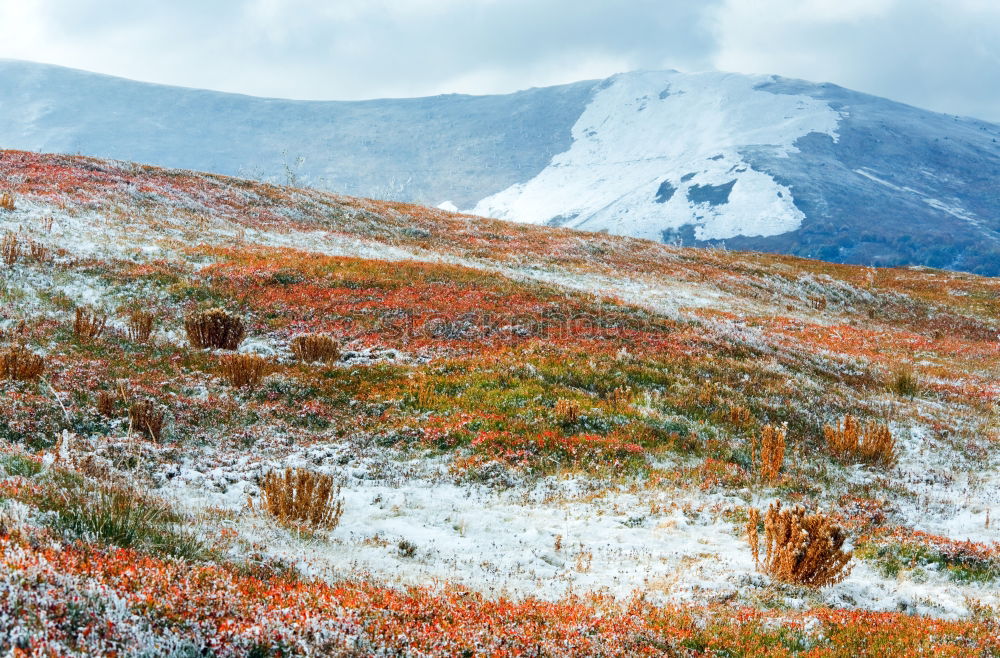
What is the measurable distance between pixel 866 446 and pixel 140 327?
60.9 ft

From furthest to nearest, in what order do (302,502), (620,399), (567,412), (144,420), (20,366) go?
1. (620,399)
2. (567,412)
3. (20,366)
4. (144,420)
5. (302,502)

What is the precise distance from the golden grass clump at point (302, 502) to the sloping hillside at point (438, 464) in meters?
0.10

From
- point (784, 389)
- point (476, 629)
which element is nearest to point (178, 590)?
point (476, 629)

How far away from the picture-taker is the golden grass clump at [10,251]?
2016 cm

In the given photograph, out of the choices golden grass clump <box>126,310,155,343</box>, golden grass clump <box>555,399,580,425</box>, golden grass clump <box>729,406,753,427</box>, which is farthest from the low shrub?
golden grass clump <box>729,406,753,427</box>

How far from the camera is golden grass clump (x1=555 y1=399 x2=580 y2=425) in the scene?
45.7 ft

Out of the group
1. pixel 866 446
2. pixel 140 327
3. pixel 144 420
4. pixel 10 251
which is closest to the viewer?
pixel 144 420

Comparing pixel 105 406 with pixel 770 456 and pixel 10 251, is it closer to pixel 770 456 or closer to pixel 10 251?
pixel 770 456

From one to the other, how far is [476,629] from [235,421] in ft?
29.5

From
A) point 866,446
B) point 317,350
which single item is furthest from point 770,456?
point 317,350

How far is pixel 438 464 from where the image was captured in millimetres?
11875

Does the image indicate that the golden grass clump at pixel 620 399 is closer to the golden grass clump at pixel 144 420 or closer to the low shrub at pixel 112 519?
the golden grass clump at pixel 144 420

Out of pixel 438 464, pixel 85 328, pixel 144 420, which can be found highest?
pixel 85 328

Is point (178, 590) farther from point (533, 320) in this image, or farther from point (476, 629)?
point (533, 320)
